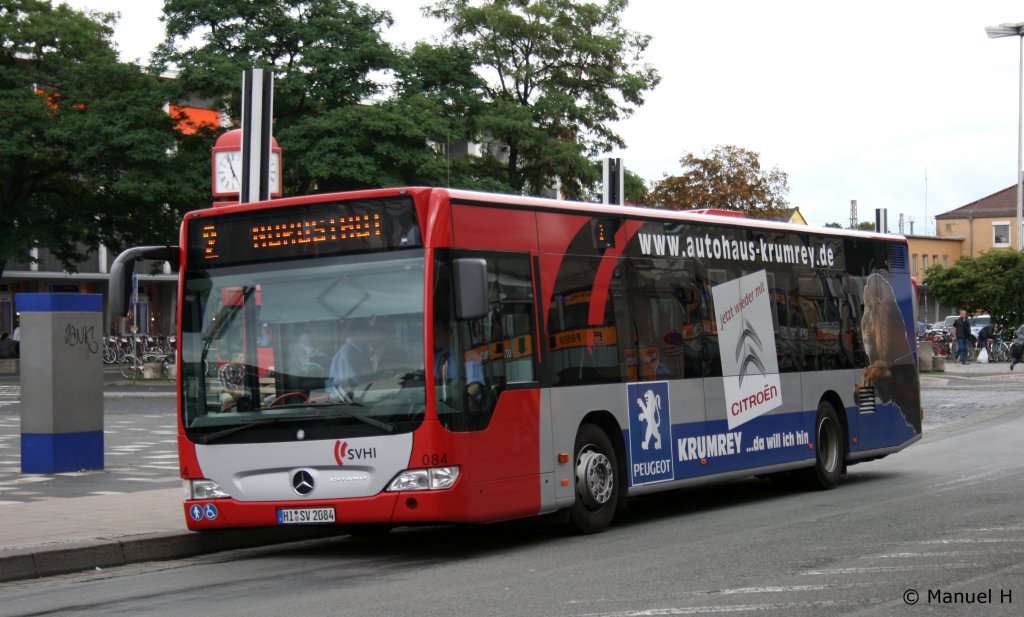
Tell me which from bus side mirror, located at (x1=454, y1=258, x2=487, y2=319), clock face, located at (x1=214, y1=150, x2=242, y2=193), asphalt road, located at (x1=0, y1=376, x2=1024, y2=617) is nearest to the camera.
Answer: asphalt road, located at (x1=0, y1=376, x2=1024, y2=617)

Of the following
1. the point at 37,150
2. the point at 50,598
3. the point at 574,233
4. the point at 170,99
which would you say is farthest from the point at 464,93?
the point at 50,598

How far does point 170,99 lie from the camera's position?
158 feet

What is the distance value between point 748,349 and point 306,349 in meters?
5.54

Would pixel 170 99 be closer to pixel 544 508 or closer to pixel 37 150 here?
pixel 37 150

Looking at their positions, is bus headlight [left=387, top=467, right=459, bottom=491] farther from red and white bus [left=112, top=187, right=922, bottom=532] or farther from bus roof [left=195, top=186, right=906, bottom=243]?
bus roof [left=195, top=186, right=906, bottom=243]

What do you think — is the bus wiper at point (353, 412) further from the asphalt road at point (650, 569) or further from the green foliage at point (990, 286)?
the green foliage at point (990, 286)

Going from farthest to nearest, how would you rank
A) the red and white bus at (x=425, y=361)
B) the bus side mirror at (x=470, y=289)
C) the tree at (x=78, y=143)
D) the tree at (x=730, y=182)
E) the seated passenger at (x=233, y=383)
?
the tree at (x=730, y=182) → the tree at (x=78, y=143) → the seated passenger at (x=233, y=383) → the red and white bus at (x=425, y=361) → the bus side mirror at (x=470, y=289)

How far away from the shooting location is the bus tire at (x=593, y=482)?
1196 centimetres

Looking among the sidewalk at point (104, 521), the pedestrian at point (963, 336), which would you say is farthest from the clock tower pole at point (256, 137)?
the pedestrian at point (963, 336)

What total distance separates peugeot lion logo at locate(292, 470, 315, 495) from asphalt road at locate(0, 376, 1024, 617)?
547 millimetres

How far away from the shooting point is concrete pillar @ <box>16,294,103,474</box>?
55.5ft

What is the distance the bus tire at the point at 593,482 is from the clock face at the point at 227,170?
12.2 meters

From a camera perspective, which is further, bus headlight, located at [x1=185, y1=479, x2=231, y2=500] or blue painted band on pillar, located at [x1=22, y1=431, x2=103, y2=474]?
blue painted band on pillar, located at [x1=22, y1=431, x2=103, y2=474]

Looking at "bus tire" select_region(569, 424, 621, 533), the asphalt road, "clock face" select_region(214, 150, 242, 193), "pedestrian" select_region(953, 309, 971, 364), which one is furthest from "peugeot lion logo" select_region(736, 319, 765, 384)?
"pedestrian" select_region(953, 309, 971, 364)
